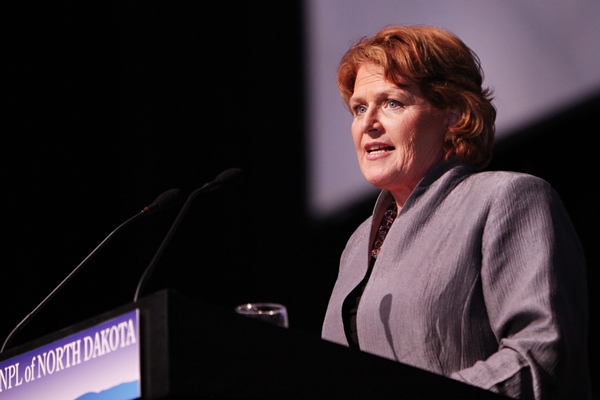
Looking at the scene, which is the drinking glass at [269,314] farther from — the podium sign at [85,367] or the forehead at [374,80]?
the forehead at [374,80]

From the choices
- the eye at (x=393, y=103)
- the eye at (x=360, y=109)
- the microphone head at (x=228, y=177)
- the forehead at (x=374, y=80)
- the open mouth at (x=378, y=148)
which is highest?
the forehead at (x=374, y=80)

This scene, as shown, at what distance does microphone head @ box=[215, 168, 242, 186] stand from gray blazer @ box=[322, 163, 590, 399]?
39 centimetres

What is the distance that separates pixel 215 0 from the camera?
12.0 feet

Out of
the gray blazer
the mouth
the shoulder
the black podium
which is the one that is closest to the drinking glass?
the gray blazer

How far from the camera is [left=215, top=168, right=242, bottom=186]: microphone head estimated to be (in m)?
1.58

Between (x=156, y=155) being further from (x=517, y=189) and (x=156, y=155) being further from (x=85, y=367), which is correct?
(x=85, y=367)

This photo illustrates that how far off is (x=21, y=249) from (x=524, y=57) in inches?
91.1

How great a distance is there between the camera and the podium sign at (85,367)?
834 mm

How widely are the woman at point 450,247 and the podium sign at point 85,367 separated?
1.91 ft

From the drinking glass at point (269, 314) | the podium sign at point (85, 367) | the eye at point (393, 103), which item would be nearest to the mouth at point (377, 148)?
the eye at point (393, 103)

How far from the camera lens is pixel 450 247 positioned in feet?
4.66

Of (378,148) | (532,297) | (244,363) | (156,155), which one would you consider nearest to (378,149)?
(378,148)

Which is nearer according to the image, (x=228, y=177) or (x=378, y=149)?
(x=228, y=177)

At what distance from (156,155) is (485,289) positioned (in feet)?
8.45
